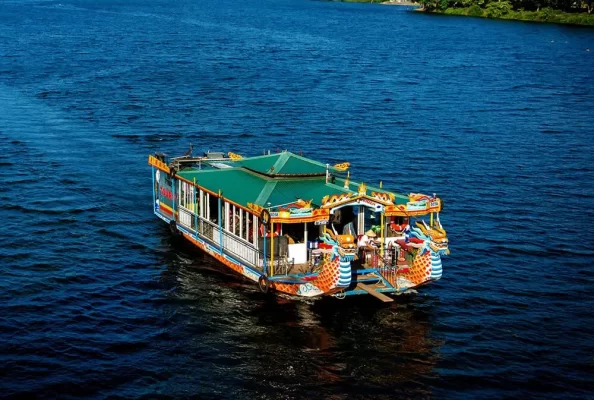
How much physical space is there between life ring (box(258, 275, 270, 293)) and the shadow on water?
1143 millimetres

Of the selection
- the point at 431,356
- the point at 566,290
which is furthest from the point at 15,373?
the point at 566,290

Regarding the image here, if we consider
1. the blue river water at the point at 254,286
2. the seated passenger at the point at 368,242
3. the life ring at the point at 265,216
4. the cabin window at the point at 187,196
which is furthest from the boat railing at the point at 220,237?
the seated passenger at the point at 368,242

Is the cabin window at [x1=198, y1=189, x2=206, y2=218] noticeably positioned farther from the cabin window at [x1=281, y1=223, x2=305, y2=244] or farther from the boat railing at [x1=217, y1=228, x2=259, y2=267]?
the cabin window at [x1=281, y1=223, x2=305, y2=244]

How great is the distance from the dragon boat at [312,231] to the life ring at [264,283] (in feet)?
0.15

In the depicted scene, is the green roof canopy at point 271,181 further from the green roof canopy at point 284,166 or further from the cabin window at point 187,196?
the cabin window at point 187,196

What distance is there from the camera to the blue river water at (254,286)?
34.2 meters

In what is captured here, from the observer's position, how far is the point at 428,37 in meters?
163

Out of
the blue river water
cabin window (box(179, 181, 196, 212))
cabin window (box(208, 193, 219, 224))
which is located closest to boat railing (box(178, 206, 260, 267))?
cabin window (box(179, 181, 196, 212))

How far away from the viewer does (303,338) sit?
36.8 metres

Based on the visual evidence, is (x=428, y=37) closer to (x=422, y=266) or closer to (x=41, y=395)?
(x=422, y=266)

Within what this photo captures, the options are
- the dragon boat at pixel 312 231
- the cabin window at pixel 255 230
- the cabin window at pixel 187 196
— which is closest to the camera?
the dragon boat at pixel 312 231

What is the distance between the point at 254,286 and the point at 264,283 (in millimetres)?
3190

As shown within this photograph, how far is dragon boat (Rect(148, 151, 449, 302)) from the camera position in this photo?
38.1 metres

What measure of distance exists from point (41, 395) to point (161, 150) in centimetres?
3895
